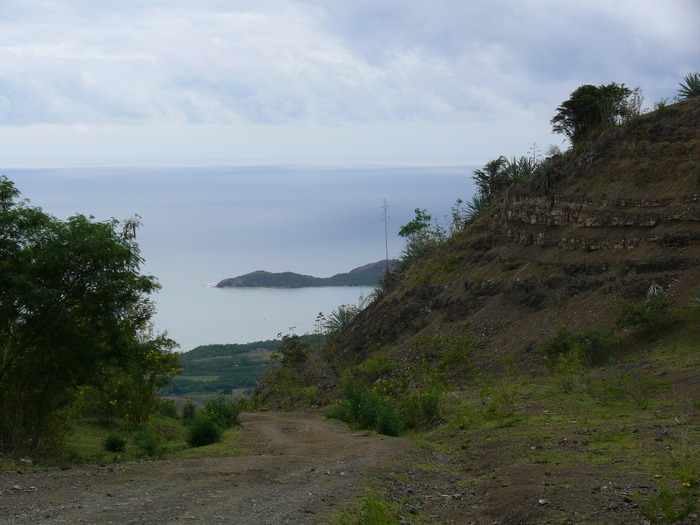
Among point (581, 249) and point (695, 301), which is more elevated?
point (581, 249)

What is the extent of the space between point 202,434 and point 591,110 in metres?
20.6

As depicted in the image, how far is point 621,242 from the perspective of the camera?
21.4 m

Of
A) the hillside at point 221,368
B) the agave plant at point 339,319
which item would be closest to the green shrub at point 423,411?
the agave plant at point 339,319

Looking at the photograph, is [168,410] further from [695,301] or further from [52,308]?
[695,301]

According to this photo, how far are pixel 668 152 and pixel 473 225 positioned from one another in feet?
30.3

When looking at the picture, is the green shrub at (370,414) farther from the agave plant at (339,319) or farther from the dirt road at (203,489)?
the agave plant at (339,319)

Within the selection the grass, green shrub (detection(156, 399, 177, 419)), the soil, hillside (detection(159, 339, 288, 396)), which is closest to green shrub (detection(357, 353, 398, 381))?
green shrub (detection(156, 399, 177, 419))

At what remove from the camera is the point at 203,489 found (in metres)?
8.32

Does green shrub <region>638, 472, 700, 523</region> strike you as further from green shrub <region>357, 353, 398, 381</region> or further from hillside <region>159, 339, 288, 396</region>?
hillside <region>159, 339, 288, 396</region>

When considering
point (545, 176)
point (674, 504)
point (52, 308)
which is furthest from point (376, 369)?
point (674, 504)

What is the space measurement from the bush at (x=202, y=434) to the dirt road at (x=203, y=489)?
2411 millimetres

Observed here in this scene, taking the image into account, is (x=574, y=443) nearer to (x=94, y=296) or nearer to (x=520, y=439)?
(x=520, y=439)

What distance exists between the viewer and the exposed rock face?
65.5 feet

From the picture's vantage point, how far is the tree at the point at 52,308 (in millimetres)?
10375
